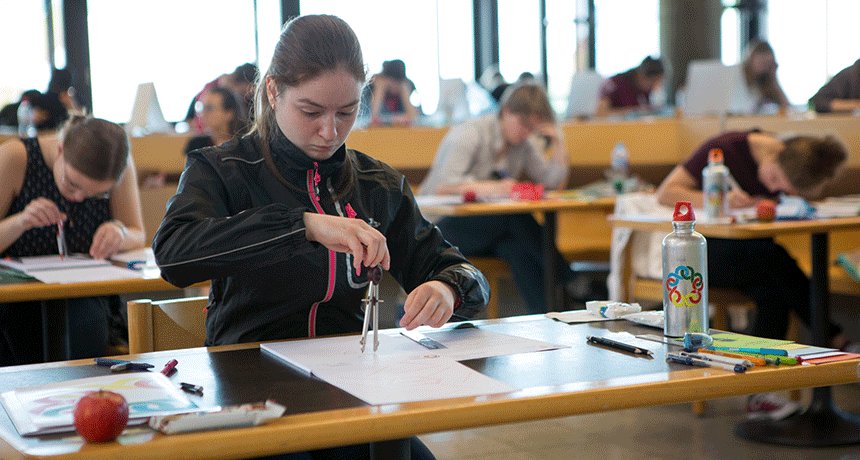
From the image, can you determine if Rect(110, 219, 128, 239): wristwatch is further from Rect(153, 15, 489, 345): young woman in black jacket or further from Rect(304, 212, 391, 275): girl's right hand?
Rect(304, 212, 391, 275): girl's right hand

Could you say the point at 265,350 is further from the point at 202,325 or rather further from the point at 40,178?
the point at 40,178

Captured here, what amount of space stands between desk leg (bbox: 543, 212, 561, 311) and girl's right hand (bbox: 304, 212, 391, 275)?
2776mm

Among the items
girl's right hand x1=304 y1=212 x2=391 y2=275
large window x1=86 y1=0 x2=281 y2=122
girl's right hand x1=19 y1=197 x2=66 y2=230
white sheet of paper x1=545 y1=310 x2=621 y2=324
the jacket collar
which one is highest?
large window x1=86 y1=0 x2=281 y2=122

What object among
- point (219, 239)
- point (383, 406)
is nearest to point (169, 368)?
point (219, 239)

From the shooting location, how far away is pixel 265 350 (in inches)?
59.1

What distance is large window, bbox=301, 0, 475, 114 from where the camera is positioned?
907cm

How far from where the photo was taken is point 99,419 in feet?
3.34

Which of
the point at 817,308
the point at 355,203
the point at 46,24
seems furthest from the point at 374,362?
the point at 46,24

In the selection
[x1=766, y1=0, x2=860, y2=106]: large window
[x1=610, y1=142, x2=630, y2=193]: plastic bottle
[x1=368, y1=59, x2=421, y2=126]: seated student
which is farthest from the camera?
[x1=766, y1=0, x2=860, y2=106]: large window

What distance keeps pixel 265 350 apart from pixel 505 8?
337 inches

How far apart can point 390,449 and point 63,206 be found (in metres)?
1.81

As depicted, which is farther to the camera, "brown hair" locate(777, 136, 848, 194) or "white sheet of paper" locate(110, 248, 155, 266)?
"brown hair" locate(777, 136, 848, 194)

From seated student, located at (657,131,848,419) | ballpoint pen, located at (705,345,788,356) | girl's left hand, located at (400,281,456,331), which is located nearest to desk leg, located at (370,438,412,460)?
girl's left hand, located at (400,281,456,331)

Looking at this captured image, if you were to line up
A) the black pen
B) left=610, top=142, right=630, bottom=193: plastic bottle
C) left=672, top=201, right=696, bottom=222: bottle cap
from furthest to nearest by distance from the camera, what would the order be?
left=610, top=142, right=630, bottom=193: plastic bottle
left=672, top=201, right=696, bottom=222: bottle cap
the black pen
